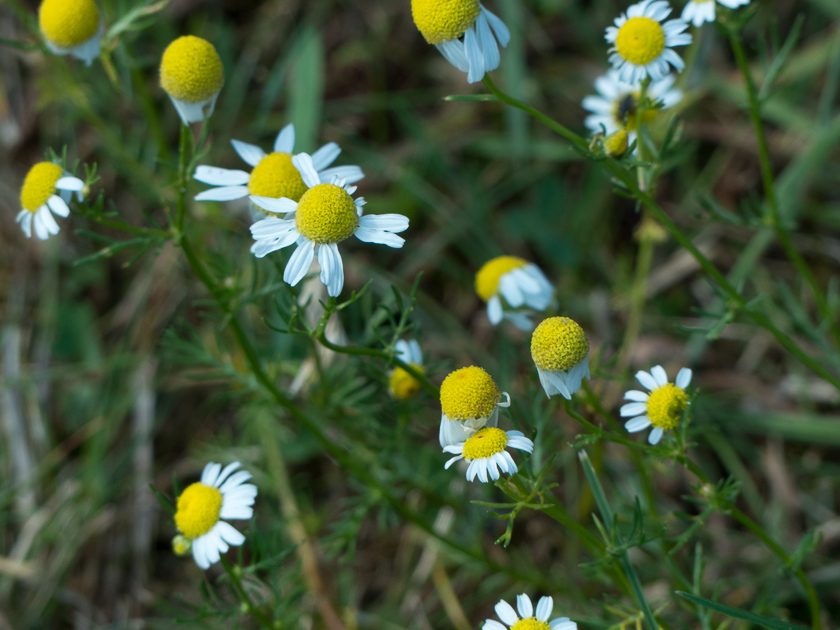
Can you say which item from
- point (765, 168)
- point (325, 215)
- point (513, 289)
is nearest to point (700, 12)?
point (765, 168)

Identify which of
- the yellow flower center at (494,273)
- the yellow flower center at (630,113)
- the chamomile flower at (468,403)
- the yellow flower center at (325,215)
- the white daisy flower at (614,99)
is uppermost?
the white daisy flower at (614,99)

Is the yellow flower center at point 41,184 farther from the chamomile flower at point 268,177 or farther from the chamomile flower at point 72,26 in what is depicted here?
the chamomile flower at point 72,26

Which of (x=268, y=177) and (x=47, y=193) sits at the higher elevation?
(x=268, y=177)

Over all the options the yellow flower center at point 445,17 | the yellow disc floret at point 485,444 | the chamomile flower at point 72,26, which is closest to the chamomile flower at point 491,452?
the yellow disc floret at point 485,444

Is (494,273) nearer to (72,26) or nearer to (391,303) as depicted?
(391,303)

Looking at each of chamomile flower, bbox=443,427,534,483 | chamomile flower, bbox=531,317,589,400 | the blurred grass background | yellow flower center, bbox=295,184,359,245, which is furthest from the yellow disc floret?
the blurred grass background

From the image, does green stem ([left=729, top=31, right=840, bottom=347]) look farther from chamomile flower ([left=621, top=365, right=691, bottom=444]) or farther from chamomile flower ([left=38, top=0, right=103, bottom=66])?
chamomile flower ([left=38, top=0, right=103, bottom=66])

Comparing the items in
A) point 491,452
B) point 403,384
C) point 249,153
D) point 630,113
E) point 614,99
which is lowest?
point 491,452
